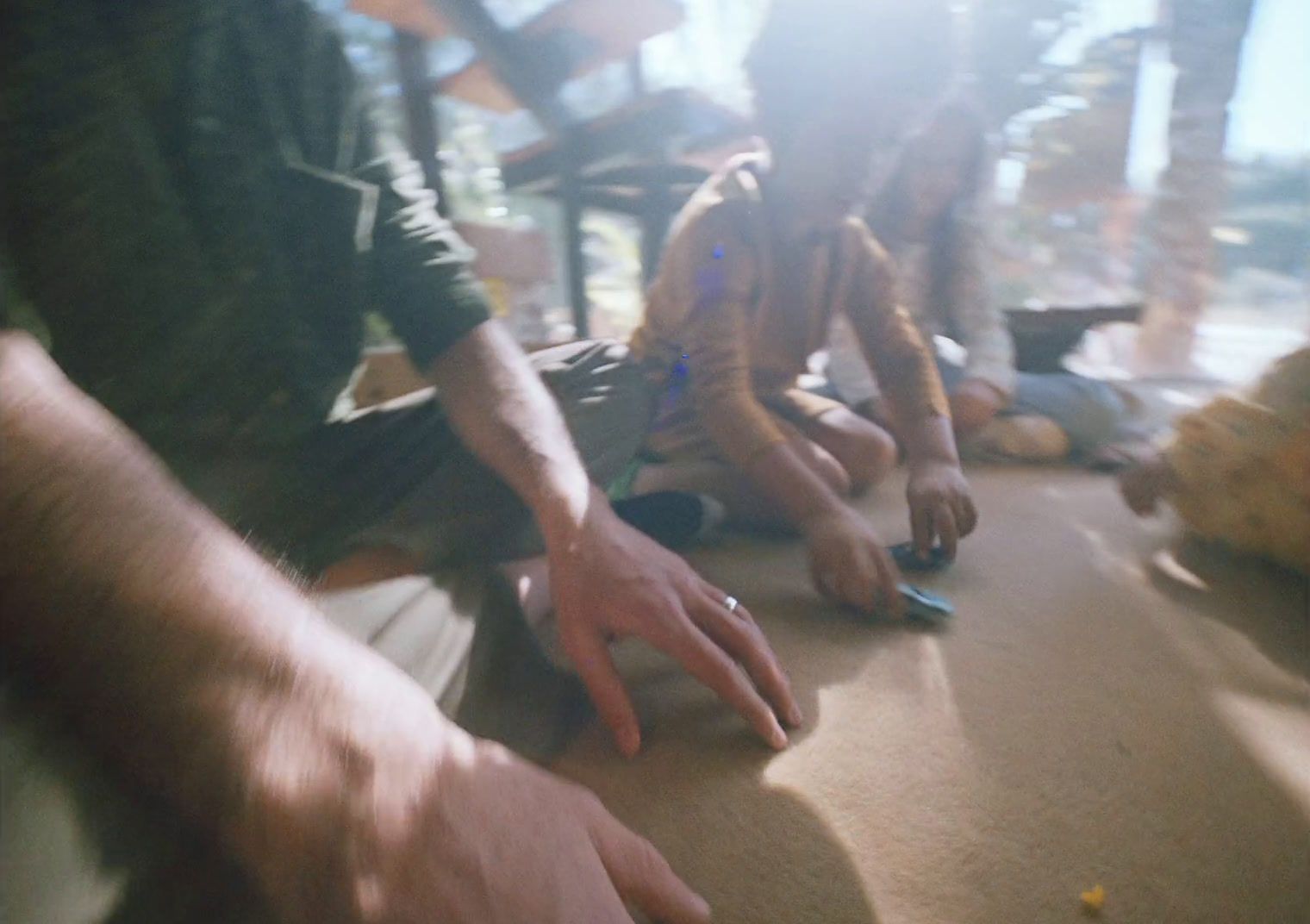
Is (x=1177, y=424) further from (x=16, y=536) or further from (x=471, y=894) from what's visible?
(x=16, y=536)

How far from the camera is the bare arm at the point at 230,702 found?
0.85ft

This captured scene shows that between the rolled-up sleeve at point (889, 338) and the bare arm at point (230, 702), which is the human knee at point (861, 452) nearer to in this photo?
the rolled-up sleeve at point (889, 338)

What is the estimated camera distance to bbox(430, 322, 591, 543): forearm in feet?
2.09

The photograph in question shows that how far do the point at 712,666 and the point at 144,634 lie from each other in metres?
0.37

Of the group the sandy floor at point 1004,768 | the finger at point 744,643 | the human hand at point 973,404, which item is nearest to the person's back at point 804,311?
the sandy floor at point 1004,768

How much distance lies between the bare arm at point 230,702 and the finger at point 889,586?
1.87ft

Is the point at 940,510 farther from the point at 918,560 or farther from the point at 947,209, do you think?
the point at 947,209

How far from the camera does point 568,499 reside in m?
0.62

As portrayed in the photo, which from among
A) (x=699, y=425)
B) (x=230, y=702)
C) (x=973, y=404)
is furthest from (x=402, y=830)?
(x=973, y=404)

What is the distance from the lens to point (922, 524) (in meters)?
0.94

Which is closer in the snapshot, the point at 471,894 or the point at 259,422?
the point at 471,894

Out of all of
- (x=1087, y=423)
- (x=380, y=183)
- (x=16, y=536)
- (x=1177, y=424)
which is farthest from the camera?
(x=1087, y=423)

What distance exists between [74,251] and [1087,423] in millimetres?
1849

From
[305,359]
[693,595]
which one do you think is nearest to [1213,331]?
[693,595]
